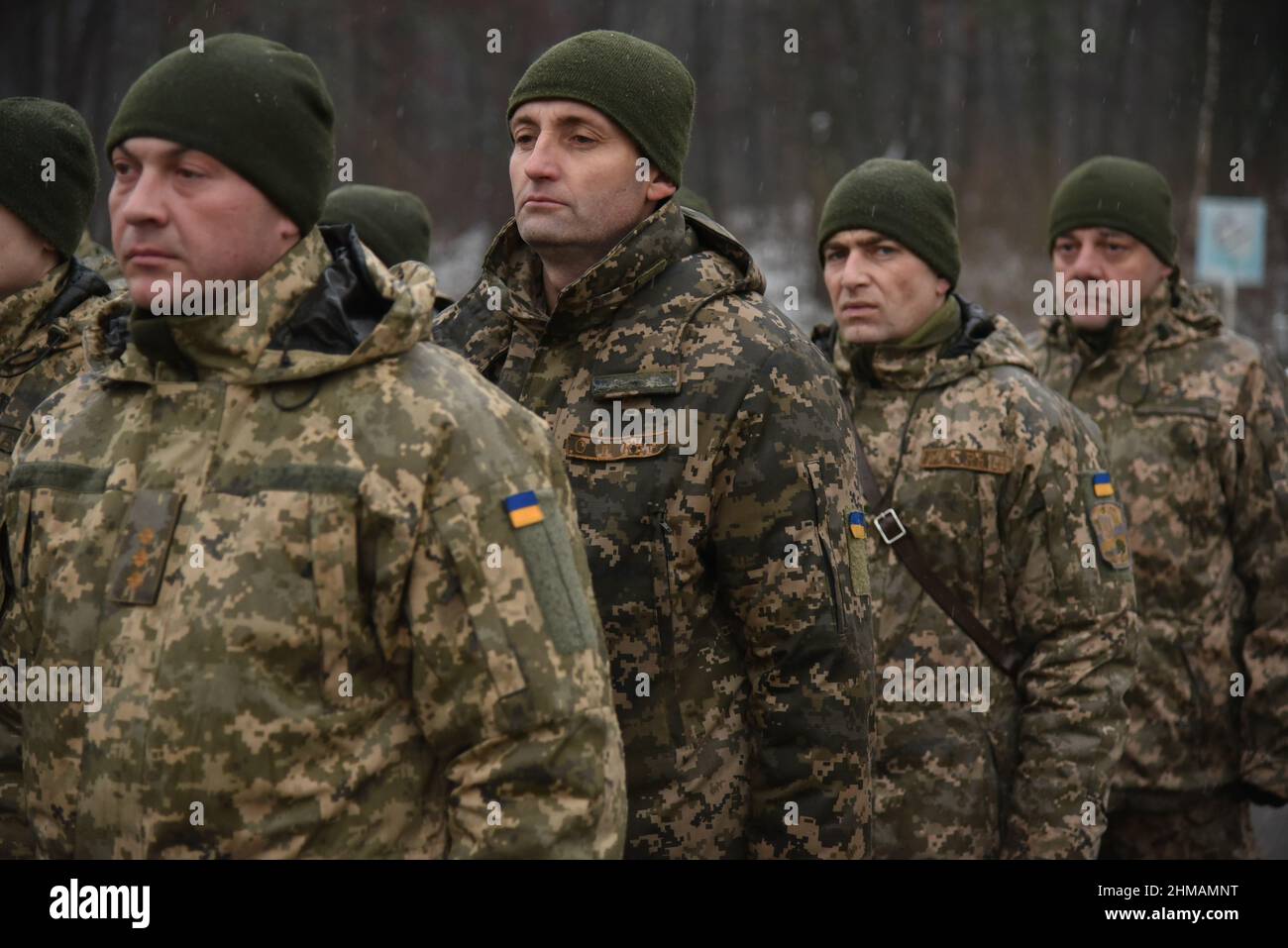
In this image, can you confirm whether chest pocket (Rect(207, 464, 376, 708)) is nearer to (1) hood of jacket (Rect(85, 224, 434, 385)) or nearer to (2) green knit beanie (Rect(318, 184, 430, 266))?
(1) hood of jacket (Rect(85, 224, 434, 385))

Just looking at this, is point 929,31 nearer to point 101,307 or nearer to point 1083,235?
point 1083,235

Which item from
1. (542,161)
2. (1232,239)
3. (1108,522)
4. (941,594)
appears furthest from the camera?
(1232,239)

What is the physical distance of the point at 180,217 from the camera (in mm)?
2629

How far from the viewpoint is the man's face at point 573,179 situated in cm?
351

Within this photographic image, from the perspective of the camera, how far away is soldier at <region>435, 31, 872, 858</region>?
3.38m

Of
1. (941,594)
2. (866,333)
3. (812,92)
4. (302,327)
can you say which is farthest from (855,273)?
(812,92)

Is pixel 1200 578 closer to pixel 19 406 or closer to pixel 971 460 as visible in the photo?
pixel 971 460

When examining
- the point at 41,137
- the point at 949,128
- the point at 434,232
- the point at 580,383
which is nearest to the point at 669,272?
the point at 580,383

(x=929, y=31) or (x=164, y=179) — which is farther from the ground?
(x=929, y=31)

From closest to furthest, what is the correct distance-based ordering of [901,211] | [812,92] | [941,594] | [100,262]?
[941,594], [901,211], [100,262], [812,92]

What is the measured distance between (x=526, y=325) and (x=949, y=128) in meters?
12.2

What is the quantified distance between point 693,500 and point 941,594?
1663 mm

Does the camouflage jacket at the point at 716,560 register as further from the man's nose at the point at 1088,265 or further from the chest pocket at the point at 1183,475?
the man's nose at the point at 1088,265

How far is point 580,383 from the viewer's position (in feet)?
11.5
